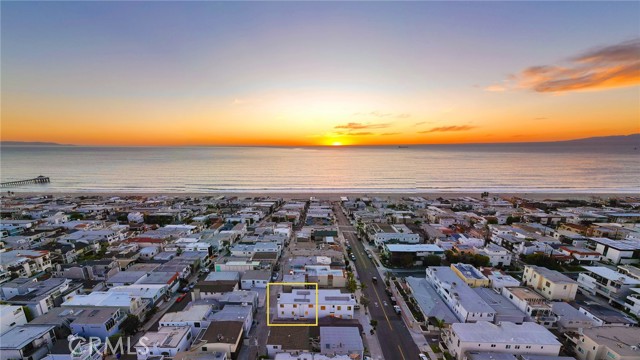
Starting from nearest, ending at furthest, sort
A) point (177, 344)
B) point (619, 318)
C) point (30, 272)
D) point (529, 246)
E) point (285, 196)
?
1. point (177, 344)
2. point (619, 318)
3. point (30, 272)
4. point (529, 246)
5. point (285, 196)

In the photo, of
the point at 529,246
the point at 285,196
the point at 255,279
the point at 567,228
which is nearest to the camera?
the point at 255,279

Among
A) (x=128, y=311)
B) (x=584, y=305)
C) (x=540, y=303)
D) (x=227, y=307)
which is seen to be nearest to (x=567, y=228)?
(x=584, y=305)

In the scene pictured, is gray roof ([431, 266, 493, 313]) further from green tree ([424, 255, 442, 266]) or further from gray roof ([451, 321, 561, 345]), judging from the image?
green tree ([424, 255, 442, 266])

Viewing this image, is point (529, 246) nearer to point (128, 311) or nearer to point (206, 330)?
point (206, 330)

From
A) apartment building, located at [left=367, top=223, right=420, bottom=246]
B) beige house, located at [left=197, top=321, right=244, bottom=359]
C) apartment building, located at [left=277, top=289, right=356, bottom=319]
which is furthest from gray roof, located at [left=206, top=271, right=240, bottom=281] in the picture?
apartment building, located at [left=367, top=223, right=420, bottom=246]

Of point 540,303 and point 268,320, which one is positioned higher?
point 540,303

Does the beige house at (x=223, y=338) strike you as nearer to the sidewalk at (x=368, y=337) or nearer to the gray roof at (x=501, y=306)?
the sidewalk at (x=368, y=337)

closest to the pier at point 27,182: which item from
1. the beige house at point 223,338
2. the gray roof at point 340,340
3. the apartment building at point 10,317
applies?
the apartment building at point 10,317
